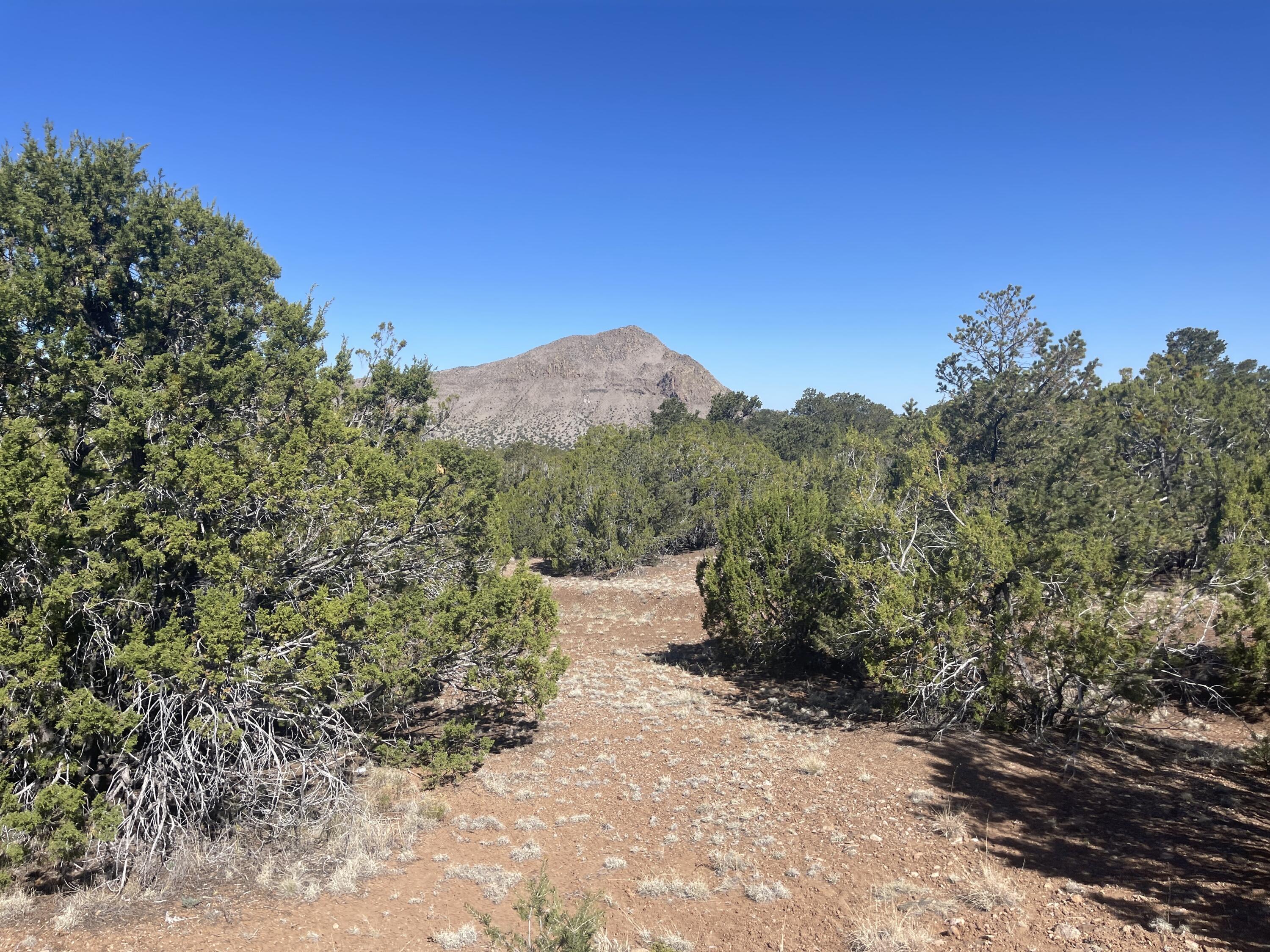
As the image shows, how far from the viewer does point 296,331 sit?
13.9m

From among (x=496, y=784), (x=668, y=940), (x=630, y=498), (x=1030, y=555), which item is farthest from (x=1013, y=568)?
(x=630, y=498)

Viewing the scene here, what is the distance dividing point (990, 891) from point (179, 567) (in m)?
8.55

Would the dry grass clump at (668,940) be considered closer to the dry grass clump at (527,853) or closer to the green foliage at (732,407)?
the dry grass clump at (527,853)

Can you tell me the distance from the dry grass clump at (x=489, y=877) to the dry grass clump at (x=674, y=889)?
1321 millimetres

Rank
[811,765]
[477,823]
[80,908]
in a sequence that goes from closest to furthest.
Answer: [80,908] → [477,823] → [811,765]

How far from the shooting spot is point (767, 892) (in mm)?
6094

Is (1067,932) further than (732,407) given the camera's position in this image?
No

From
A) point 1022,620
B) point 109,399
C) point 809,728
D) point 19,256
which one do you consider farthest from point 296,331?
point 1022,620

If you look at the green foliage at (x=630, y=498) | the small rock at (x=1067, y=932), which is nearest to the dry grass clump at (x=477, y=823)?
the small rock at (x=1067, y=932)

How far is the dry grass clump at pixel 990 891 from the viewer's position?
547 cm

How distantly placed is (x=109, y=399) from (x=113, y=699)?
320cm

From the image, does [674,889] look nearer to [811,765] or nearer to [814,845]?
[814,845]

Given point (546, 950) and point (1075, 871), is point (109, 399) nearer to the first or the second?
point (546, 950)

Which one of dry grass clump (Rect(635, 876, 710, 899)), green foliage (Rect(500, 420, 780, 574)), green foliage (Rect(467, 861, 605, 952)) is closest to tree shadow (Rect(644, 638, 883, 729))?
dry grass clump (Rect(635, 876, 710, 899))
